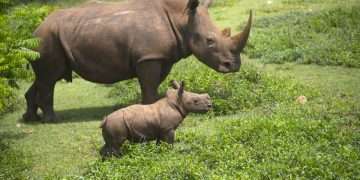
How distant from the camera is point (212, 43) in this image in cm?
917

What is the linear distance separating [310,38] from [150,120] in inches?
266

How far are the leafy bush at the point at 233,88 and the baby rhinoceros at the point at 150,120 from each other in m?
1.84

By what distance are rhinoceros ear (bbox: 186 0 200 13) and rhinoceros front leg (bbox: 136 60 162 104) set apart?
2.84ft

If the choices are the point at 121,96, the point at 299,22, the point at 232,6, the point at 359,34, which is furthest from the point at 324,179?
the point at 232,6

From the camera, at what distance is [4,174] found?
720cm

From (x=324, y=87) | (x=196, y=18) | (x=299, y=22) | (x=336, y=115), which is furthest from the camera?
(x=299, y=22)

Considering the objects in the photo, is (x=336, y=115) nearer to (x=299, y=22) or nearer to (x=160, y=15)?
(x=160, y=15)

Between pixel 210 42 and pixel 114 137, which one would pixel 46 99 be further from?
pixel 114 137

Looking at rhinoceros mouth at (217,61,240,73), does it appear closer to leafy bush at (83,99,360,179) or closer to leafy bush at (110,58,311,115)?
leafy bush at (110,58,311,115)

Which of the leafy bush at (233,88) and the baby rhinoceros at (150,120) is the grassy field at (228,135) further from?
the baby rhinoceros at (150,120)

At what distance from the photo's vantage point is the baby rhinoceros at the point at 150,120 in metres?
7.36

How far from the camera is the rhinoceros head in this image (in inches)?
360

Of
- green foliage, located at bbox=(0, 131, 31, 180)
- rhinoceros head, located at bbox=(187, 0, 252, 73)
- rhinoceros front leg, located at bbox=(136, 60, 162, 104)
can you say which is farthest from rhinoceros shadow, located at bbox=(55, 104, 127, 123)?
rhinoceros head, located at bbox=(187, 0, 252, 73)

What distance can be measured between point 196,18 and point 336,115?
234 centimetres
